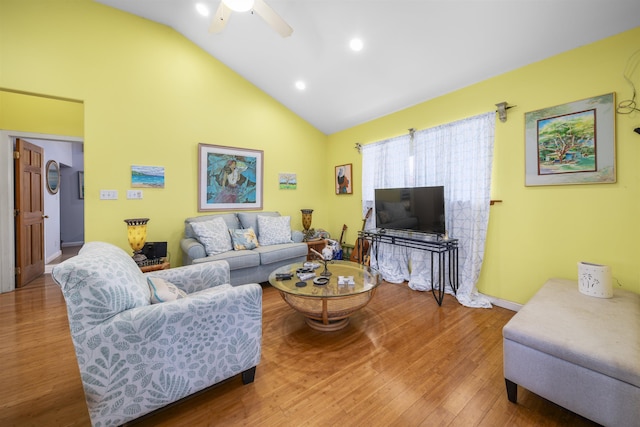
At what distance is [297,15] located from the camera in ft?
8.72

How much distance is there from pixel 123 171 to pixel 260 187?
184 cm

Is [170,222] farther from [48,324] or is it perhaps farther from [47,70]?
[47,70]

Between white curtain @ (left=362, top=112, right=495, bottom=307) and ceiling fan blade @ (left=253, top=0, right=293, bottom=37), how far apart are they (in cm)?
212

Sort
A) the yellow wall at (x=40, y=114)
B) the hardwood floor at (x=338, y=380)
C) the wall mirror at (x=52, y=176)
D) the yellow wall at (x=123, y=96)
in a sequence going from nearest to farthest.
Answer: the hardwood floor at (x=338, y=380), the yellow wall at (x=123, y=96), the yellow wall at (x=40, y=114), the wall mirror at (x=52, y=176)

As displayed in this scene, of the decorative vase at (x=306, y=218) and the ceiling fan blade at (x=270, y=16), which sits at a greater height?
the ceiling fan blade at (x=270, y=16)

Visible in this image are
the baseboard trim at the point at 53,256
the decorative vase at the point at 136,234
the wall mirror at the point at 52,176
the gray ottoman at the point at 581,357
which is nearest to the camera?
the gray ottoman at the point at 581,357

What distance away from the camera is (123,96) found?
3084 mm

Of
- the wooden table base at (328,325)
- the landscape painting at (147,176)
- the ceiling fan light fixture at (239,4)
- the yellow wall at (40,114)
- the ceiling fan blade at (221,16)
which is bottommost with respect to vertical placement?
the wooden table base at (328,325)

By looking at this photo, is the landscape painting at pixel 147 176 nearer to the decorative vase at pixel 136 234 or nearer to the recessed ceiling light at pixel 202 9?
the decorative vase at pixel 136 234

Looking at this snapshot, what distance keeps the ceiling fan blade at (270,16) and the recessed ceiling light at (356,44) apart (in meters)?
0.84

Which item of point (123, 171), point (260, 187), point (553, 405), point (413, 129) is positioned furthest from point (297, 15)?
point (553, 405)

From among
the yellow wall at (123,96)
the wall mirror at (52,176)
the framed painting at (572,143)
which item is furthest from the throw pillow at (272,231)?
the wall mirror at (52,176)

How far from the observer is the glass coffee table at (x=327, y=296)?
2032mm

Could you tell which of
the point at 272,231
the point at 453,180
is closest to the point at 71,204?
the point at 272,231
